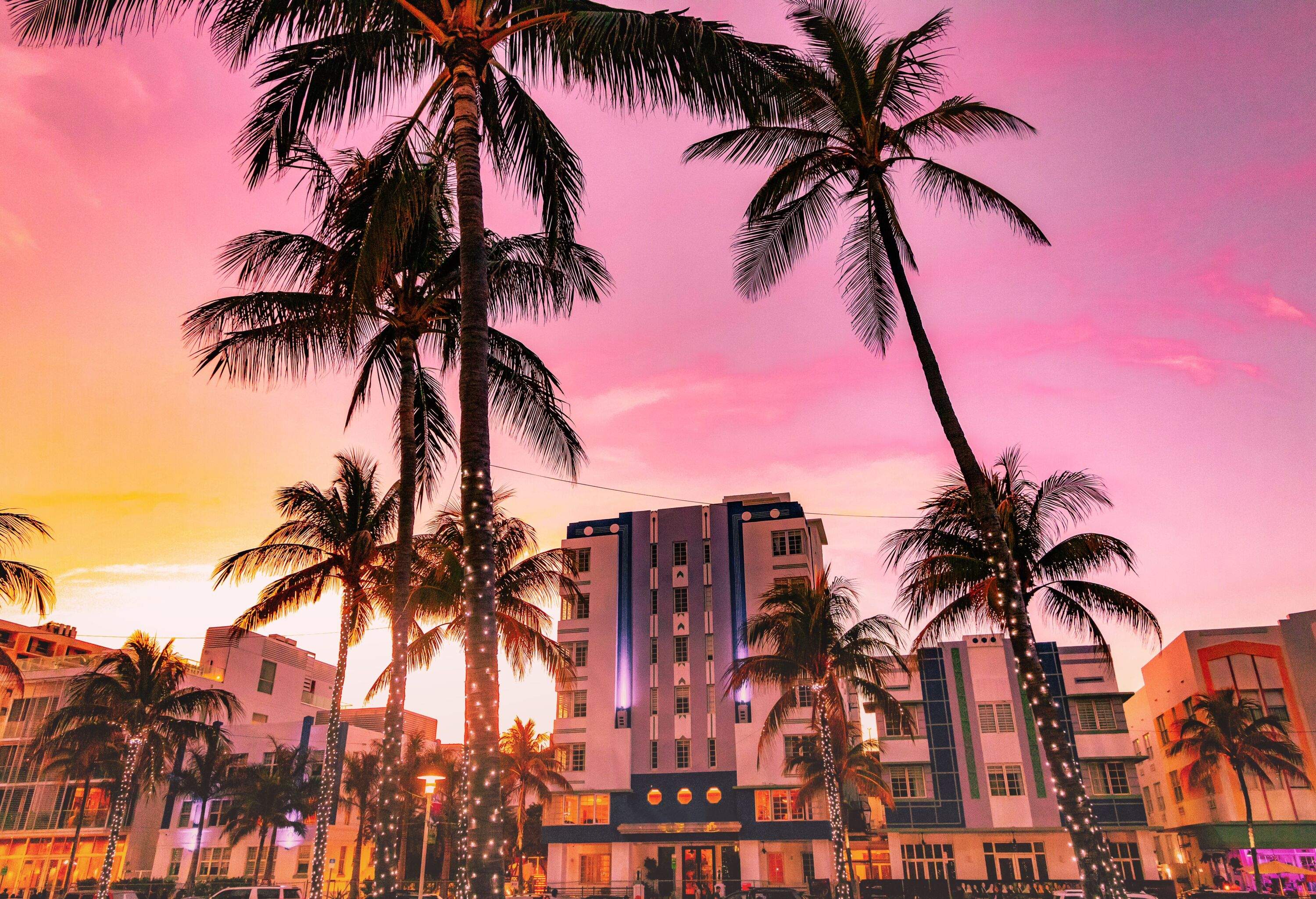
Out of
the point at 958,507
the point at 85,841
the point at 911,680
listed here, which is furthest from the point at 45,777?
the point at 958,507

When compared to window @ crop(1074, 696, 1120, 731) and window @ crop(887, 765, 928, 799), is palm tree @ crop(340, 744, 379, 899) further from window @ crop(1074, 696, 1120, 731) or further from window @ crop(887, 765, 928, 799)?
window @ crop(1074, 696, 1120, 731)

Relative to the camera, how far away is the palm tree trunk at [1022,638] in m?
12.8

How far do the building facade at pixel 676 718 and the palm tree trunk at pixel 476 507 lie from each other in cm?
4356

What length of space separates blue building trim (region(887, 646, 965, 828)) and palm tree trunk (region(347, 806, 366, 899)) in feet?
110

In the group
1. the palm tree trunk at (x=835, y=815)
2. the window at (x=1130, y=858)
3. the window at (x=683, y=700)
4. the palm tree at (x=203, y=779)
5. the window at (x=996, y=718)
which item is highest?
the window at (x=683, y=700)

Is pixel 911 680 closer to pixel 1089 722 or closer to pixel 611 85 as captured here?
pixel 1089 722

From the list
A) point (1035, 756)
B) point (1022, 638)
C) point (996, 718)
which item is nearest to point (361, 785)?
point (996, 718)

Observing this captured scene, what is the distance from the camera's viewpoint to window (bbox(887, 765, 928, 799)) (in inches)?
2125

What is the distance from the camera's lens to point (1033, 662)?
46.1 ft

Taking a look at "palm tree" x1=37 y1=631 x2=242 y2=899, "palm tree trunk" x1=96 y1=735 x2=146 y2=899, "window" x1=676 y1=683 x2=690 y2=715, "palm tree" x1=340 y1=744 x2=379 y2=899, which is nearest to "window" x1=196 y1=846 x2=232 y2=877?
"palm tree" x1=340 y1=744 x2=379 y2=899

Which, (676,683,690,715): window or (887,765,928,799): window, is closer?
(887,765,928,799): window

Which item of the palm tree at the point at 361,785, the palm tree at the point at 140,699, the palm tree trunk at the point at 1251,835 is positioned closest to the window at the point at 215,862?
the palm tree at the point at 361,785

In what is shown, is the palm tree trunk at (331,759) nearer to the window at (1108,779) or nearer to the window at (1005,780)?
the window at (1005,780)

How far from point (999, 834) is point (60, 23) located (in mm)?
58642
